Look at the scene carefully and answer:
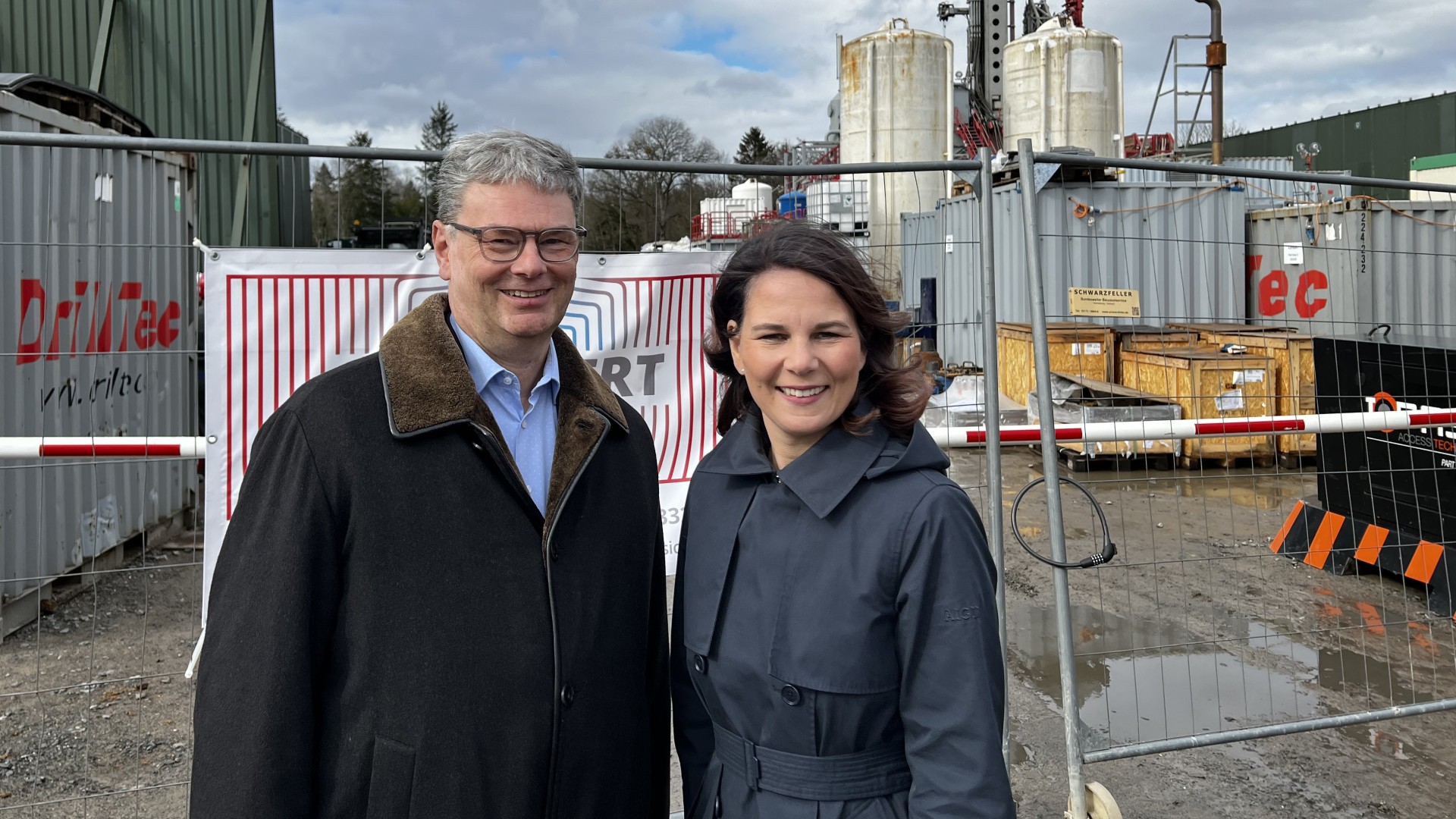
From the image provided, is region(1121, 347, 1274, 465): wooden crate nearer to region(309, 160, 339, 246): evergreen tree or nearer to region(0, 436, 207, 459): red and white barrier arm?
region(309, 160, 339, 246): evergreen tree

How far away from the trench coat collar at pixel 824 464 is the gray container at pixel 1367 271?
37.0ft

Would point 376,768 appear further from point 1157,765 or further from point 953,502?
point 1157,765

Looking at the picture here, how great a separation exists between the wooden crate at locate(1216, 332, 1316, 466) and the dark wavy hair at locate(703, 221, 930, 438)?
31.9 ft

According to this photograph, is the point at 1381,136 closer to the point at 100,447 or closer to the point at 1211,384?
the point at 1211,384

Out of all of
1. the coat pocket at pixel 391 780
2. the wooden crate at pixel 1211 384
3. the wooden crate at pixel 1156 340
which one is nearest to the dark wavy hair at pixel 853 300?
the coat pocket at pixel 391 780

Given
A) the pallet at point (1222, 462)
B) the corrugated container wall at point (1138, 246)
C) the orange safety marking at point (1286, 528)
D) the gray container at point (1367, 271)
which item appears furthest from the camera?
the corrugated container wall at point (1138, 246)

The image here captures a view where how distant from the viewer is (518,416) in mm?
1946

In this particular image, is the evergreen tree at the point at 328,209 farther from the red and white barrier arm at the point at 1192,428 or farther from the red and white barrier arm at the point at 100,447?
the red and white barrier arm at the point at 1192,428

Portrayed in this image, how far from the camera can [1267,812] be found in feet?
13.1

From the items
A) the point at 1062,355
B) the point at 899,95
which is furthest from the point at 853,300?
the point at 899,95

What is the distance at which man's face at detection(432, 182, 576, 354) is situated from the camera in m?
1.83

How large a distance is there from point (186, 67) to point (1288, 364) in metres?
12.5

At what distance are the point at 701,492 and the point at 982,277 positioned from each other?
6.04 ft

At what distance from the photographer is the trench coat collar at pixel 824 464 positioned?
5.80 ft
